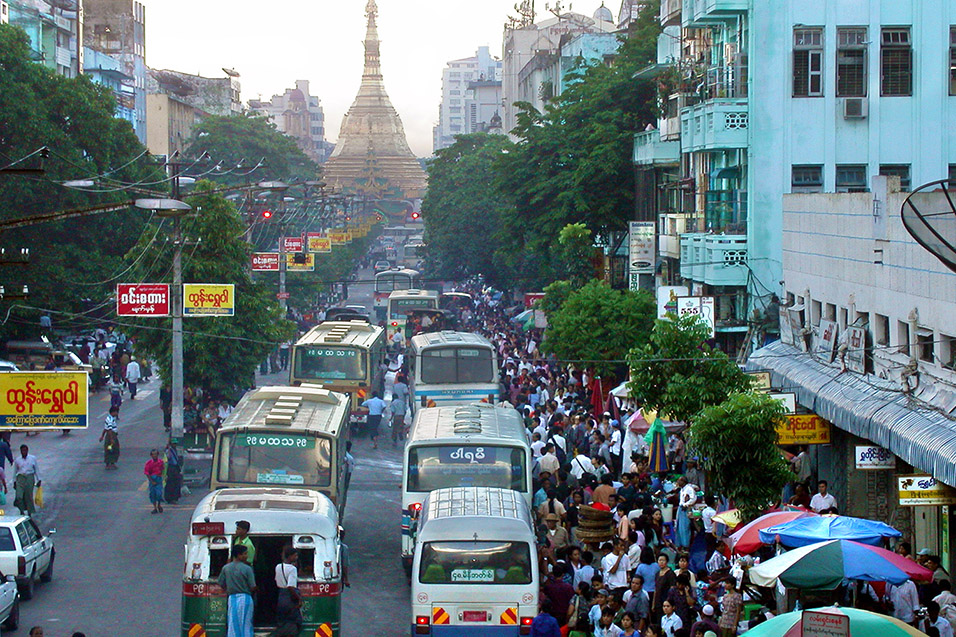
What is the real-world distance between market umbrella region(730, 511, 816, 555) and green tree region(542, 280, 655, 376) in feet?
56.2

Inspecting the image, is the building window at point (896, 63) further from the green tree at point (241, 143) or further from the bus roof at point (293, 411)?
the green tree at point (241, 143)

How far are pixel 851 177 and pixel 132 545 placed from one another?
16847 millimetres

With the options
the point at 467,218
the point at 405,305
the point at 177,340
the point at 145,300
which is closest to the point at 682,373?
the point at 145,300

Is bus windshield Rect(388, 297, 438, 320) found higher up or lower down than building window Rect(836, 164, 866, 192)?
lower down

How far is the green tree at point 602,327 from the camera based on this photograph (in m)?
32.7

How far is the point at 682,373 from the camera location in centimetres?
2244

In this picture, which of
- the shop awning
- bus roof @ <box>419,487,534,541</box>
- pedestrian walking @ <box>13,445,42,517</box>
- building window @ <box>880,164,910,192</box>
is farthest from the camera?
building window @ <box>880,164,910,192</box>

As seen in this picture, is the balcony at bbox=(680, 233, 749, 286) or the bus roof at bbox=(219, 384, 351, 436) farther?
the balcony at bbox=(680, 233, 749, 286)

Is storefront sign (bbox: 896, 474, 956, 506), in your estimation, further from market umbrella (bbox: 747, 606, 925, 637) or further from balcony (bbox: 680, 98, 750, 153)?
balcony (bbox: 680, 98, 750, 153)

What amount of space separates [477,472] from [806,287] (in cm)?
818

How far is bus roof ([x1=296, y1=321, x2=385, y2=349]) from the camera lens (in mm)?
34312

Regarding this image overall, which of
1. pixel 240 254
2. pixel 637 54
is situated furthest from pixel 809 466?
pixel 637 54

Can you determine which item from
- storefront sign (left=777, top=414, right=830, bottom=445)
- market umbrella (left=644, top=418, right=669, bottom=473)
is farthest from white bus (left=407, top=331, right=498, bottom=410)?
storefront sign (left=777, top=414, right=830, bottom=445)

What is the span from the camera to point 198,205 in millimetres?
33969
